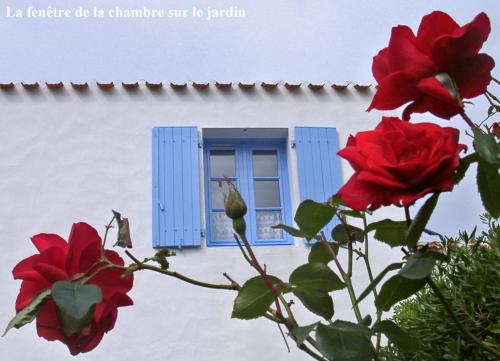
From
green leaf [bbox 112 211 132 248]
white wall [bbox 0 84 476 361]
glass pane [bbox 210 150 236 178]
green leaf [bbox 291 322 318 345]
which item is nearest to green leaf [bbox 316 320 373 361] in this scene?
green leaf [bbox 291 322 318 345]

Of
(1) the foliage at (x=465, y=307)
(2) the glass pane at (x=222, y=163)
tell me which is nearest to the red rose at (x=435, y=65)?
(1) the foliage at (x=465, y=307)

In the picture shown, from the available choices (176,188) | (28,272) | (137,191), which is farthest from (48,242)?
(137,191)

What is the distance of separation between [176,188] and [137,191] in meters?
0.35

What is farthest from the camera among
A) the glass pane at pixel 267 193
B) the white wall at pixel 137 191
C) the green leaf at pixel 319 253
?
the glass pane at pixel 267 193

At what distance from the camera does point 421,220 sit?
48cm

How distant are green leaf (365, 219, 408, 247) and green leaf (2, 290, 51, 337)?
13.1 inches

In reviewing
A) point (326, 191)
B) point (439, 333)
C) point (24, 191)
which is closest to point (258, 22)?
point (326, 191)

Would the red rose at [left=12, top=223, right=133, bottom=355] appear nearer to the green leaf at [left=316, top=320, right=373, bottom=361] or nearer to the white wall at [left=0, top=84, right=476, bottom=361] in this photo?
the green leaf at [left=316, top=320, right=373, bottom=361]

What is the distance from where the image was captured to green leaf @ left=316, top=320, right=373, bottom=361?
1.60 ft

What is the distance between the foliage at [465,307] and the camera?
69 cm

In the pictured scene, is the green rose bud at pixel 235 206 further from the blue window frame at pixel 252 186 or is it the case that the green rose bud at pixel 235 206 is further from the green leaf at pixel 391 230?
the blue window frame at pixel 252 186

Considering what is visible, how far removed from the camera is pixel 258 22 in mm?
5164

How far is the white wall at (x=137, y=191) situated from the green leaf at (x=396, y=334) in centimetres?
394

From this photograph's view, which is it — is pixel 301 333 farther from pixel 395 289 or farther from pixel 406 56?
pixel 406 56
